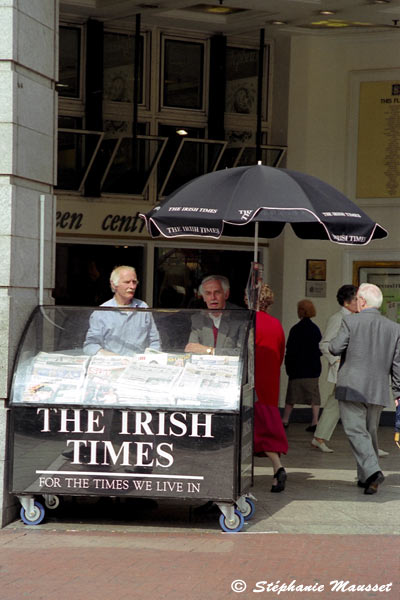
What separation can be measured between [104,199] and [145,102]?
1.53 m

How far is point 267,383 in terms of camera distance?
8.74 m

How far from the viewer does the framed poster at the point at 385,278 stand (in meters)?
14.9

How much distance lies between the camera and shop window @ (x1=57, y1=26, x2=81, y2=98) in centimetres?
1438

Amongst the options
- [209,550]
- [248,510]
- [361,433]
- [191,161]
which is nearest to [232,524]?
[248,510]

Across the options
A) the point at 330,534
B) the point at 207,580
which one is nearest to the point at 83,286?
the point at 330,534

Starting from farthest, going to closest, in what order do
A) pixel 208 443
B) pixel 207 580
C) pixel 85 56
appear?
1. pixel 85 56
2. pixel 208 443
3. pixel 207 580

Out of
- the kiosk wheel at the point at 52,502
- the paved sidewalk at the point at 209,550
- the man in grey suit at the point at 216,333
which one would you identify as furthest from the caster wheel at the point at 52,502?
the man in grey suit at the point at 216,333

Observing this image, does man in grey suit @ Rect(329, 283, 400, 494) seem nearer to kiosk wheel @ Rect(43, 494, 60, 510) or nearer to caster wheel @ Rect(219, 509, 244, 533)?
caster wheel @ Rect(219, 509, 244, 533)

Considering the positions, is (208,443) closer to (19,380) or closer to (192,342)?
(192,342)

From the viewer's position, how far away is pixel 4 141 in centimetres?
774

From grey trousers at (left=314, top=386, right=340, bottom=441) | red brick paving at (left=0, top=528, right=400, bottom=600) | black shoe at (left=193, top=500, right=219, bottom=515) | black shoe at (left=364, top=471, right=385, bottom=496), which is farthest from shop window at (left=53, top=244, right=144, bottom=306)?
red brick paving at (left=0, top=528, right=400, bottom=600)

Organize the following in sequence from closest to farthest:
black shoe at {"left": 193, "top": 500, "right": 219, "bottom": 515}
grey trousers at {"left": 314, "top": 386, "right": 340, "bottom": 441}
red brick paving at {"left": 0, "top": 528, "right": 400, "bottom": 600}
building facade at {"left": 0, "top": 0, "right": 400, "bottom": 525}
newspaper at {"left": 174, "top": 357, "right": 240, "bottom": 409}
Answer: red brick paving at {"left": 0, "top": 528, "right": 400, "bottom": 600} → newspaper at {"left": 174, "top": 357, "right": 240, "bottom": 409} → black shoe at {"left": 193, "top": 500, "right": 219, "bottom": 515} → grey trousers at {"left": 314, "top": 386, "right": 340, "bottom": 441} → building facade at {"left": 0, "top": 0, "right": 400, "bottom": 525}

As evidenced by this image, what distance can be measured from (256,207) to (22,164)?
5.86 feet

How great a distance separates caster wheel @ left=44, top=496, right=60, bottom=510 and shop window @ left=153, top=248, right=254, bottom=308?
7.17 metres
